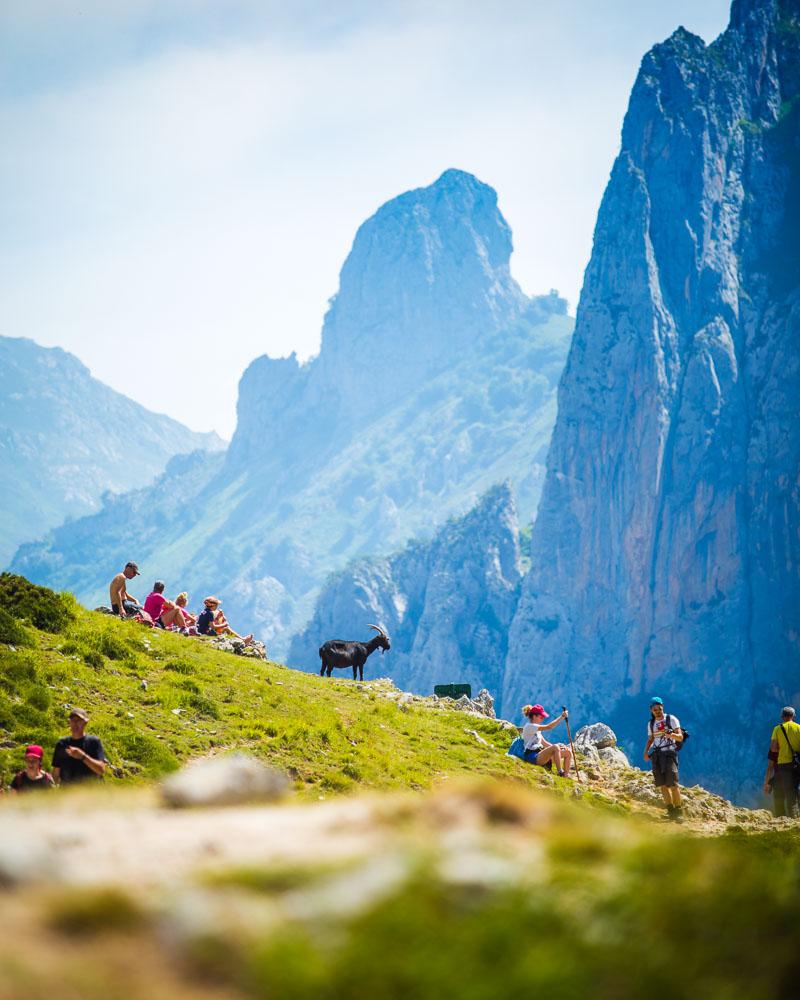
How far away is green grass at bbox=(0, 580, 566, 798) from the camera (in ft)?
55.5

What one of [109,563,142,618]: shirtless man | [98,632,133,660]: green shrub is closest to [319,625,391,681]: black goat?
[109,563,142,618]: shirtless man

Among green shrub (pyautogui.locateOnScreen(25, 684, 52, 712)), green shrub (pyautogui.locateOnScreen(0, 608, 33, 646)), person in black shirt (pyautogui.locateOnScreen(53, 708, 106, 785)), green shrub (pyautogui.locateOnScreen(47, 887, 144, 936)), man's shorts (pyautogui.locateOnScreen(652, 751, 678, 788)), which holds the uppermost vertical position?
green shrub (pyautogui.locateOnScreen(0, 608, 33, 646))

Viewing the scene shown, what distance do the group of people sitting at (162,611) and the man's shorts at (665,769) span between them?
12.5 meters

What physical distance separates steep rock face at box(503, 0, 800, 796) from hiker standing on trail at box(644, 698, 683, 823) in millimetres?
127265

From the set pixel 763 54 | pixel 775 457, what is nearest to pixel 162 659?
pixel 775 457

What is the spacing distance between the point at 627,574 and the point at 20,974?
169 m

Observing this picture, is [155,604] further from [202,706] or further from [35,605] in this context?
[202,706]

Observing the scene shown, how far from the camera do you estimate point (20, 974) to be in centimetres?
630

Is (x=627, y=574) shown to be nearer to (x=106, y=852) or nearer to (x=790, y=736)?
(x=790, y=736)

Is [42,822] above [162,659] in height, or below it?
below

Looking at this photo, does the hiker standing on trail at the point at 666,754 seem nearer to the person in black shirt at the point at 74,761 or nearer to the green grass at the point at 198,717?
the green grass at the point at 198,717

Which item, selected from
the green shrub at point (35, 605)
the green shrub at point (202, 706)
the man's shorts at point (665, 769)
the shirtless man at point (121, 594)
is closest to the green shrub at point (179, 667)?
the green shrub at point (202, 706)

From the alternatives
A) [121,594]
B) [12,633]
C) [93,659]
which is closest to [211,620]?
[121,594]

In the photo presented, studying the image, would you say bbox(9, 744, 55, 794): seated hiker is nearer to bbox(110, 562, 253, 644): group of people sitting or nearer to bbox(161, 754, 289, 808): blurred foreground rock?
bbox(161, 754, 289, 808): blurred foreground rock
